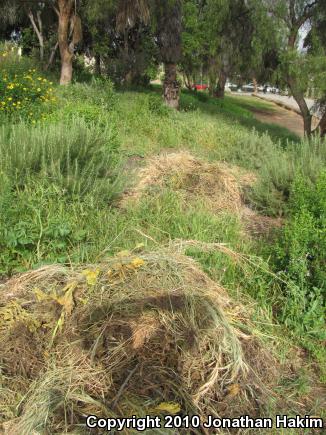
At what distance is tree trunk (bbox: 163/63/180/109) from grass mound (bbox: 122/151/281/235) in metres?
7.10

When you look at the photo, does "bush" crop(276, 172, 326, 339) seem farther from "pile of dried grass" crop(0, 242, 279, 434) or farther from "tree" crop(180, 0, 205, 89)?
"tree" crop(180, 0, 205, 89)

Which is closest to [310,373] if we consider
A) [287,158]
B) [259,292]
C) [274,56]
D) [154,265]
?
[259,292]

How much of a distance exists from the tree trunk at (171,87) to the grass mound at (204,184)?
7.10 metres

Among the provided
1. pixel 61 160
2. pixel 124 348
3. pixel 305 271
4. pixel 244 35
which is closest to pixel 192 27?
pixel 244 35

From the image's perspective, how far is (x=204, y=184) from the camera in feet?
19.9

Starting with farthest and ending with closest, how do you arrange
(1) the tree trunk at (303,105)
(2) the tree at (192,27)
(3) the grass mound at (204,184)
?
(2) the tree at (192,27) < (1) the tree trunk at (303,105) < (3) the grass mound at (204,184)

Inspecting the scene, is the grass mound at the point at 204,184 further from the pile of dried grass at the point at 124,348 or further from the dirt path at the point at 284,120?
the dirt path at the point at 284,120

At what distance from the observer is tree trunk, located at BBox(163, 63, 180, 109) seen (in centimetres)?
1350

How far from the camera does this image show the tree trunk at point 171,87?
44.3ft

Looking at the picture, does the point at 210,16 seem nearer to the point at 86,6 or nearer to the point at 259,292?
the point at 86,6

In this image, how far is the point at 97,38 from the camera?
19.0 metres

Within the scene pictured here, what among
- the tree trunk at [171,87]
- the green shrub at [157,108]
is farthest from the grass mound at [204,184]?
the tree trunk at [171,87]

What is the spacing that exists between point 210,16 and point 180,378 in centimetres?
1319

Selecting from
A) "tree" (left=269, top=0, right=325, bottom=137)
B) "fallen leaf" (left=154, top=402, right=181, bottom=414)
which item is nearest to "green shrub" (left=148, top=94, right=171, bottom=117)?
"tree" (left=269, top=0, right=325, bottom=137)
